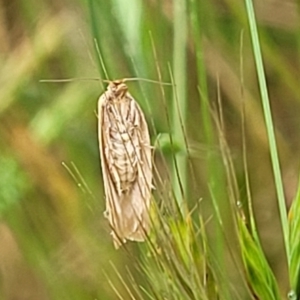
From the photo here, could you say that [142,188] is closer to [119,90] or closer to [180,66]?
[119,90]

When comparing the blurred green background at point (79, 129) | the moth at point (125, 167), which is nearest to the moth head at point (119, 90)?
the moth at point (125, 167)

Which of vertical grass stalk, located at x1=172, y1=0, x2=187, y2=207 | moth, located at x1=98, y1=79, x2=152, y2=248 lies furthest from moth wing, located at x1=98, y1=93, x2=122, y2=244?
vertical grass stalk, located at x1=172, y1=0, x2=187, y2=207

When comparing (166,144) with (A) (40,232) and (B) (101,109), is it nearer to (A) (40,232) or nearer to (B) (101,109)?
(B) (101,109)

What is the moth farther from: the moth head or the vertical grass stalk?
the vertical grass stalk

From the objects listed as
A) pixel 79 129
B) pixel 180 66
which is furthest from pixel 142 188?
pixel 79 129

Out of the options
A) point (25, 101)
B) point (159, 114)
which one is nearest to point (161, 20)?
point (159, 114)
